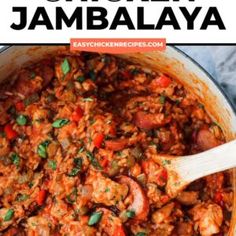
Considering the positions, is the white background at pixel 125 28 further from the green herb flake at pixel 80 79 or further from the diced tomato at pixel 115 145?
the diced tomato at pixel 115 145

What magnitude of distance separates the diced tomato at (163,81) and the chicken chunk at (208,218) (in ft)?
2.45

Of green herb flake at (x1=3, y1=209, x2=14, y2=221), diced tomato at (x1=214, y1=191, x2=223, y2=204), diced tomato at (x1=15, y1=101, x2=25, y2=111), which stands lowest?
green herb flake at (x1=3, y1=209, x2=14, y2=221)

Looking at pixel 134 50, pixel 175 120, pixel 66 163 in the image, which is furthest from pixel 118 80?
pixel 66 163

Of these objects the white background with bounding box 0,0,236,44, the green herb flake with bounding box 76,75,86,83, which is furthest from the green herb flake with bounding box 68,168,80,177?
the white background with bounding box 0,0,236,44

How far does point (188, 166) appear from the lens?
8.59 ft

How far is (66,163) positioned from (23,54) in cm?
68

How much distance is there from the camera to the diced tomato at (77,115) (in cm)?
277

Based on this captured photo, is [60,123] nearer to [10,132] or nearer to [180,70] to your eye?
[10,132]

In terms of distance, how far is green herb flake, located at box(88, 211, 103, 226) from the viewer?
2.61 metres

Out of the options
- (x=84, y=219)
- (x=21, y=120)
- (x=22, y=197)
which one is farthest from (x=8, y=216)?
(x=21, y=120)

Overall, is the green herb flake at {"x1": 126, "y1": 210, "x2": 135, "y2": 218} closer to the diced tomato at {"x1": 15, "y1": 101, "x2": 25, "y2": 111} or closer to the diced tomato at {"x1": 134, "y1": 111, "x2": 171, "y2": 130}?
the diced tomato at {"x1": 134, "y1": 111, "x2": 171, "y2": 130}

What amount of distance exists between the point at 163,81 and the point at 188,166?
641mm

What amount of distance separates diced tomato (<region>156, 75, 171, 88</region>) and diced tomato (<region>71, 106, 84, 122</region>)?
55 cm

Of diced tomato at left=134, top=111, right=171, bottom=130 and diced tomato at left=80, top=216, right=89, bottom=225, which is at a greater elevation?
diced tomato at left=134, top=111, right=171, bottom=130
